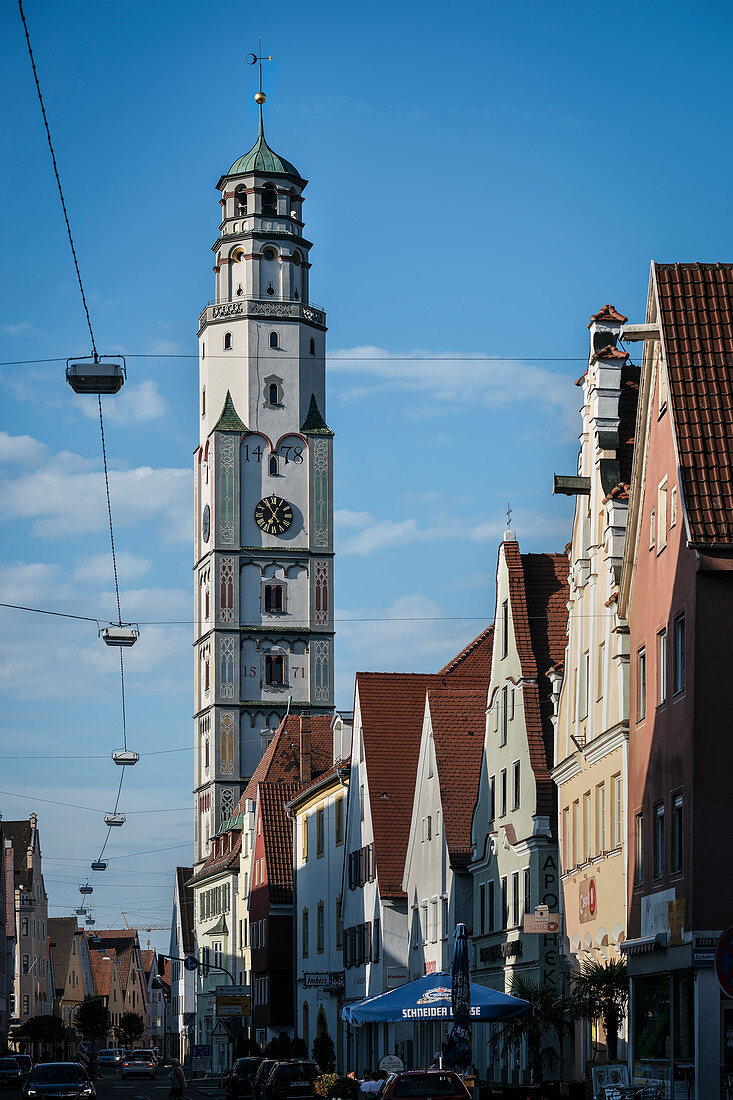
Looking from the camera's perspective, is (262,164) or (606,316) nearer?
(606,316)

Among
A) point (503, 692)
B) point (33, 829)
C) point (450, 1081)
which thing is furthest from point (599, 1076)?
point (33, 829)

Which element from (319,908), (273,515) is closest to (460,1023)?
(319,908)

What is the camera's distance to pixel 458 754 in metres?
51.0

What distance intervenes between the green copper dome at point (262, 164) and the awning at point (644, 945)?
106 m

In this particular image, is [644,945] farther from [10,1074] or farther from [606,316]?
[10,1074]

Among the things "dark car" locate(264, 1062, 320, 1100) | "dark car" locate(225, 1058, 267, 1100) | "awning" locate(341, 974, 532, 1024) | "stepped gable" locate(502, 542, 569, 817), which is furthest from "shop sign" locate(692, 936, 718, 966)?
"dark car" locate(225, 1058, 267, 1100)

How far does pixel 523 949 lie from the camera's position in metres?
42.4

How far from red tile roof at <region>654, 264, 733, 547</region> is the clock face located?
310 ft

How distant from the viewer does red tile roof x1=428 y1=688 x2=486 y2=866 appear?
1945 inches

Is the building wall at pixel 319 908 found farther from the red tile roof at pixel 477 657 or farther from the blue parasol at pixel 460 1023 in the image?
the blue parasol at pixel 460 1023

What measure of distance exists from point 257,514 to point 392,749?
224 feet

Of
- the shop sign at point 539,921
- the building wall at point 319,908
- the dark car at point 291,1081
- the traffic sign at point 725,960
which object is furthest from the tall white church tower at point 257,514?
the traffic sign at point 725,960

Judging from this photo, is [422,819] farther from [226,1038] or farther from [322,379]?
[322,379]

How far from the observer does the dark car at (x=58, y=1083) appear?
41.8 meters
